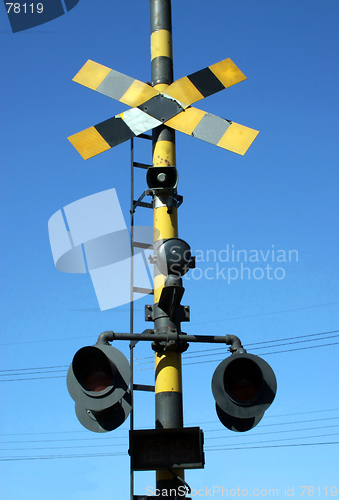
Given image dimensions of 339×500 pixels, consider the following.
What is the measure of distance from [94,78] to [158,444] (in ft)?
14.4

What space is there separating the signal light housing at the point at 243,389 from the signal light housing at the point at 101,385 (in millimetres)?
847

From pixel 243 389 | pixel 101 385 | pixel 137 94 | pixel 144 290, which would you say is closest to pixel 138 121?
pixel 137 94

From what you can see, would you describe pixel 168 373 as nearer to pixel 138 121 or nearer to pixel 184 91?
pixel 138 121

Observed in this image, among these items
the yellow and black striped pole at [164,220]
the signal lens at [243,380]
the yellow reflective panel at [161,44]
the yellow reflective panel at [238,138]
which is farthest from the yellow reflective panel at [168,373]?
the yellow reflective panel at [161,44]

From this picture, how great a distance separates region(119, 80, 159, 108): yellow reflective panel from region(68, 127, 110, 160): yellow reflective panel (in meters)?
0.58

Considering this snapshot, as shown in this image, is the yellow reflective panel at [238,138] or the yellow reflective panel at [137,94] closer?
the yellow reflective panel at [238,138]

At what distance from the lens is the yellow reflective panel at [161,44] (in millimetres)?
6496

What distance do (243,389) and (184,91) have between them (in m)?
3.59

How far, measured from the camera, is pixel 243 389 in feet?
15.6

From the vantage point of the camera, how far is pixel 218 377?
4.75m

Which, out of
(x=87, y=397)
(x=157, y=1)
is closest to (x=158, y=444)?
(x=87, y=397)

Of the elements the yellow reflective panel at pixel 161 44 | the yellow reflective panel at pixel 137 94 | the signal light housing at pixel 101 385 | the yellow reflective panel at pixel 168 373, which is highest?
the yellow reflective panel at pixel 161 44

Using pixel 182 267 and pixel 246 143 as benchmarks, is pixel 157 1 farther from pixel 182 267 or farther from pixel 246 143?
pixel 182 267

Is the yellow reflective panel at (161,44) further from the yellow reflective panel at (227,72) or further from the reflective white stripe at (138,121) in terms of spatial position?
the reflective white stripe at (138,121)
